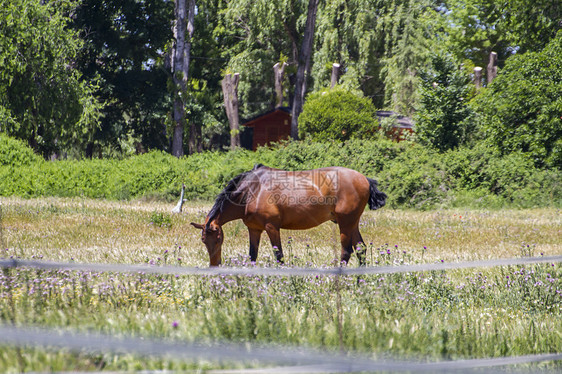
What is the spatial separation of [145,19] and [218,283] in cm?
3843

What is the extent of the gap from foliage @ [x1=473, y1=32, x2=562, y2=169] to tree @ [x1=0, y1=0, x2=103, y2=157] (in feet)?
65.3

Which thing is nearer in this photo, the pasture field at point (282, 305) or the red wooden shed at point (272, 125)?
the pasture field at point (282, 305)

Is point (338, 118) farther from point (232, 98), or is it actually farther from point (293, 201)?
point (293, 201)

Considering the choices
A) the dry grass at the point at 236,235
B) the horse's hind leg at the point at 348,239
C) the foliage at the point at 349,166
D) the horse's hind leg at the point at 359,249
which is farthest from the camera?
the foliage at the point at 349,166

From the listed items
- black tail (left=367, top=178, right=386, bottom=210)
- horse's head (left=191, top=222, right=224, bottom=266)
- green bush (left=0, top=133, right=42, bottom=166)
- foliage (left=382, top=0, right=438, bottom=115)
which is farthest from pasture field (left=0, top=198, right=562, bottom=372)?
foliage (left=382, top=0, right=438, bottom=115)

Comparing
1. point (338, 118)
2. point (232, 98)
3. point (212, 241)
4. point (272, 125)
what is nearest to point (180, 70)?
point (232, 98)

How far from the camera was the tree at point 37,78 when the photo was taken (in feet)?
94.5

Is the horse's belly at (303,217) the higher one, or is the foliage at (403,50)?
the foliage at (403,50)

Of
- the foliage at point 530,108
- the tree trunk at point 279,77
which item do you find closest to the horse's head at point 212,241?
the foliage at point 530,108

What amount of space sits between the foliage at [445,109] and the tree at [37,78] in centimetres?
1709

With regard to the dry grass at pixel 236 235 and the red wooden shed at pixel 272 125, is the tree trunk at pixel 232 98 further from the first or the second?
the dry grass at pixel 236 235

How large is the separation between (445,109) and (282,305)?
24.0 m

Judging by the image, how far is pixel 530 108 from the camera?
25500 mm

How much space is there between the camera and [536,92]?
2522 centimetres
